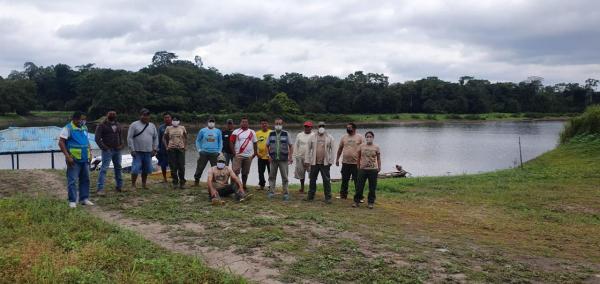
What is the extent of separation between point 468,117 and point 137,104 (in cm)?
5936

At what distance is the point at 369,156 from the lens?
9.78 m

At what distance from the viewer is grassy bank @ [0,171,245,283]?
4.68 metres

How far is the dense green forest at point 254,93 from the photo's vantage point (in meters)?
76.3

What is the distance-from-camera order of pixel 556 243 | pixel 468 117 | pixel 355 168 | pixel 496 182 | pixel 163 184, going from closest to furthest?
pixel 556 243 → pixel 355 168 → pixel 163 184 → pixel 496 182 → pixel 468 117

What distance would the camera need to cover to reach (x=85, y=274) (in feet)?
15.3

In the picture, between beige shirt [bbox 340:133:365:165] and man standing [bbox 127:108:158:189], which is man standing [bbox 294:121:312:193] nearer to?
beige shirt [bbox 340:133:365:165]

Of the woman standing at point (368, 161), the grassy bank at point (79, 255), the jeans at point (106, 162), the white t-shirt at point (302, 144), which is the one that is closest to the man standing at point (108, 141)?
the jeans at point (106, 162)

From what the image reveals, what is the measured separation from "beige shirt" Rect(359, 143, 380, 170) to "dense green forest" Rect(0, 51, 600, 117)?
217 ft

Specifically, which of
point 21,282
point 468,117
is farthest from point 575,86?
point 21,282

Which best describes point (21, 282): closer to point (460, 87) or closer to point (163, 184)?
point (163, 184)

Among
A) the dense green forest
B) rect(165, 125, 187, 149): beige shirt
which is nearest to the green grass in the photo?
rect(165, 125, 187, 149): beige shirt

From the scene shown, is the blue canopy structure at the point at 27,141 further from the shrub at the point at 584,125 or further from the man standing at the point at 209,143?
the shrub at the point at 584,125

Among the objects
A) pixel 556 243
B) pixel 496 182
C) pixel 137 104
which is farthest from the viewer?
pixel 137 104

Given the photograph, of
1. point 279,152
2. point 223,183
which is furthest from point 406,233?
point 223,183
